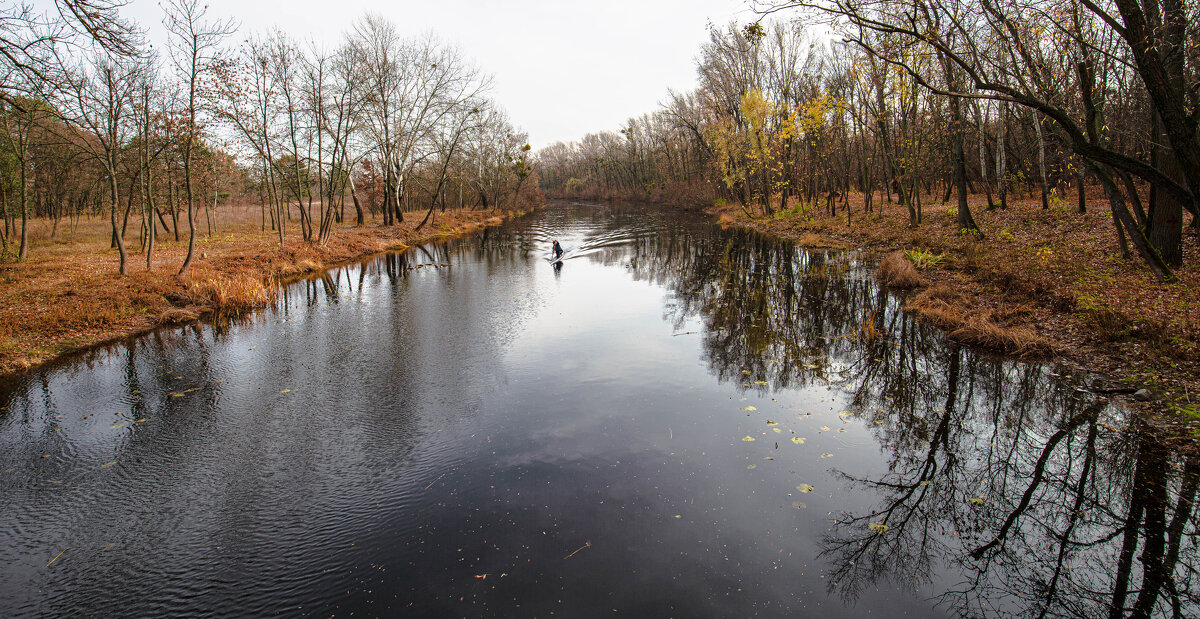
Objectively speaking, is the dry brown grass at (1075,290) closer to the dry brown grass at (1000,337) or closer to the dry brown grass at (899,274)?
the dry brown grass at (1000,337)

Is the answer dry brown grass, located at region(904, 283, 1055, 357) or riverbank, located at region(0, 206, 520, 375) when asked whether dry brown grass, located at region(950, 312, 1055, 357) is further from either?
riverbank, located at region(0, 206, 520, 375)

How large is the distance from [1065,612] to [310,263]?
25187 millimetres

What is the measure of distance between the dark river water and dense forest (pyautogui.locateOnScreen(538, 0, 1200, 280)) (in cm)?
363

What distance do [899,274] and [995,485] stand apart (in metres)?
10.5

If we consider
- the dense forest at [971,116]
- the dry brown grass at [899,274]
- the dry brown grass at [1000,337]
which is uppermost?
the dense forest at [971,116]

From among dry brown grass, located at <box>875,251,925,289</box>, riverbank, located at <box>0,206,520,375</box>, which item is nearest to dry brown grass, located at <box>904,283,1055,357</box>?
dry brown grass, located at <box>875,251,925,289</box>

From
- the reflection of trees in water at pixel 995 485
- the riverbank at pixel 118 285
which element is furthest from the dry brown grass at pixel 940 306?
the riverbank at pixel 118 285

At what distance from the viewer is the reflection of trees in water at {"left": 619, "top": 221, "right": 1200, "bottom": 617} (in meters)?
4.40

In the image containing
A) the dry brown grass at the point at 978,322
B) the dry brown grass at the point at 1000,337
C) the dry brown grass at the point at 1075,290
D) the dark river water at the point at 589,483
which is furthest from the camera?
the dry brown grass at the point at 978,322

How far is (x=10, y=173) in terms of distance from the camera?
20641 mm

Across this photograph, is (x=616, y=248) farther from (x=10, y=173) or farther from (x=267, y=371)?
(x=10, y=173)

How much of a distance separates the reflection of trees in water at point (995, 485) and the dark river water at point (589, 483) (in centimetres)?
3

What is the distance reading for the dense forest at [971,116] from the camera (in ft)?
21.4

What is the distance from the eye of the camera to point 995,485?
576 centimetres
